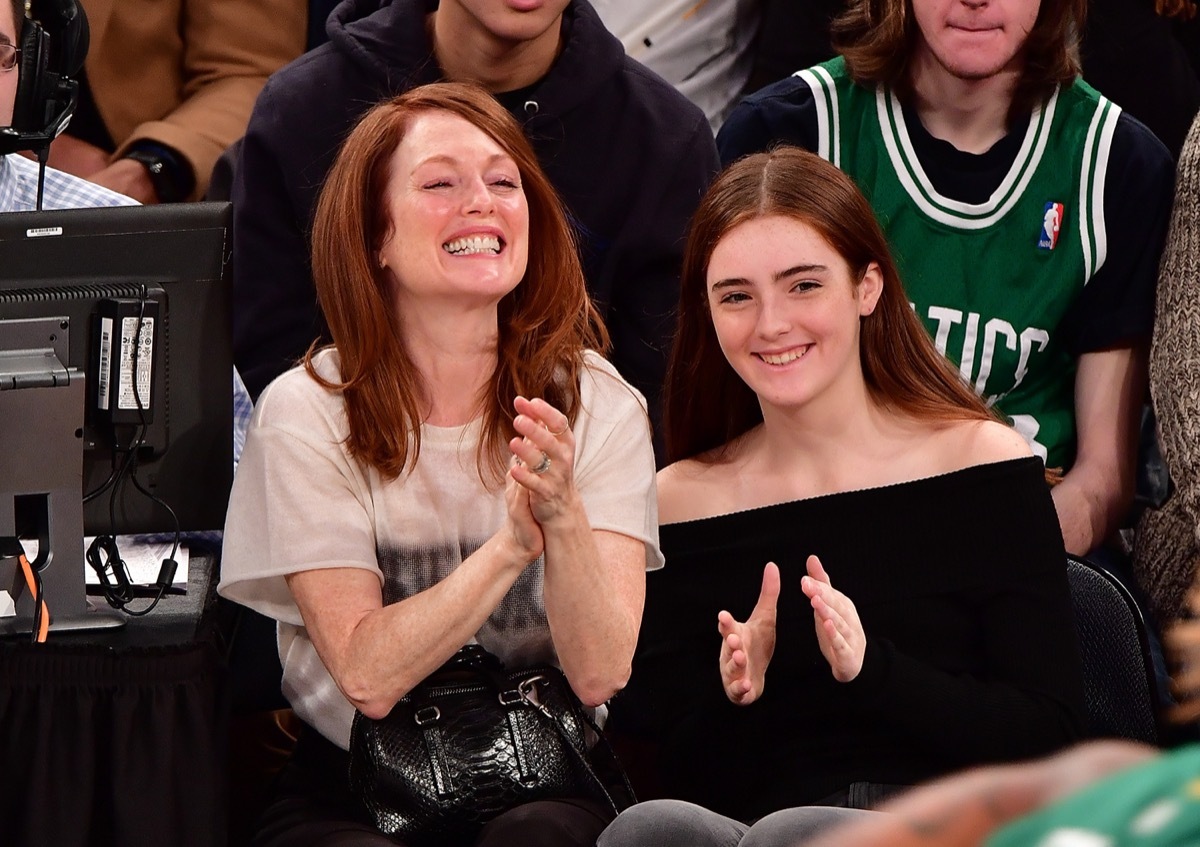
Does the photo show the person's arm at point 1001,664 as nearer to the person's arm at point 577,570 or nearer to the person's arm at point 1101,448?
the person's arm at point 577,570

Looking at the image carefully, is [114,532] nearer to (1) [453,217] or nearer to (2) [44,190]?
(1) [453,217]

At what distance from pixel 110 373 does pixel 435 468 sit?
403 millimetres

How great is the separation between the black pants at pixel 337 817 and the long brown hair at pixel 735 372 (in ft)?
2.03

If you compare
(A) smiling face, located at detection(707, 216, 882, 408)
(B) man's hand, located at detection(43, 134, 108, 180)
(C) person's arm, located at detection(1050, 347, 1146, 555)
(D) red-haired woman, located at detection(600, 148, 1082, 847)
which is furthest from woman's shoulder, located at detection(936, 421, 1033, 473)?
(B) man's hand, located at detection(43, 134, 108, 180)

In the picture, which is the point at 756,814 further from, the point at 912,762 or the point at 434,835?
the point at 434,835

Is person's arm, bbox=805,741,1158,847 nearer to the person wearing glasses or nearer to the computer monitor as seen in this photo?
the computer monitor

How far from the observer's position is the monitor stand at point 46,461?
6.47 feet

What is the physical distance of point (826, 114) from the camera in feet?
9.44

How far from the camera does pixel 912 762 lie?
2.11 m

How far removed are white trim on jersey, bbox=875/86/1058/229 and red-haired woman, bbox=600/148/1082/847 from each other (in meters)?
0.50

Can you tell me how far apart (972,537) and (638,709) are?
1.68 ft

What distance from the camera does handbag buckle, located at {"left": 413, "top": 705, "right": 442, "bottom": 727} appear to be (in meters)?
1.98

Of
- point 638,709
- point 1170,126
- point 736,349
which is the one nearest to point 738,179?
point 736,349

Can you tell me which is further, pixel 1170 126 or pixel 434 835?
pixel 1170 126
